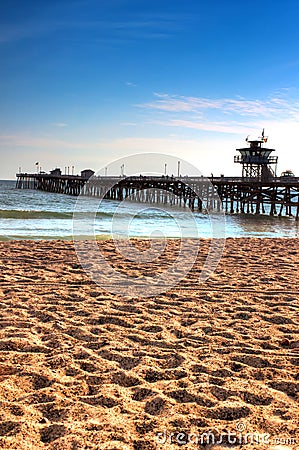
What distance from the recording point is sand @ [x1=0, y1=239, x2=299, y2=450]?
285 centimetres

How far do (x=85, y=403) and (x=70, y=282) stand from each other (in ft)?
12.0

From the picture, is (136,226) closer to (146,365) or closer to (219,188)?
(146,365)

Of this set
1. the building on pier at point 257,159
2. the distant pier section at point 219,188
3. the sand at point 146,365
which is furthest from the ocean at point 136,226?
the building on pier at point 257,159

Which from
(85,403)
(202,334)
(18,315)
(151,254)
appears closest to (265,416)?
(85,403)

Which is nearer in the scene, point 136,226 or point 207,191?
point 136,226

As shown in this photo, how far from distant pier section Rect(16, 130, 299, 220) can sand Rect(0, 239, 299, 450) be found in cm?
1828

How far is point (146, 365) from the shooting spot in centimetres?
383

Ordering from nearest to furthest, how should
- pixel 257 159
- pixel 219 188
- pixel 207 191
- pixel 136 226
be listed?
1. pixel 136 226
2. pixel 207 191
3. pixel 219 188
4. pixel 257 159

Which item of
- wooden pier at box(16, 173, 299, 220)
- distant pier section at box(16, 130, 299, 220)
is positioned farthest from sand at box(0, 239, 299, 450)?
wooden pier at box(16, 173, 299, 220)

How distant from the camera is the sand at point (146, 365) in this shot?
9.36 feet

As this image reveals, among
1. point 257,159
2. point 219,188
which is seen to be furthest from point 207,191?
point 257,159

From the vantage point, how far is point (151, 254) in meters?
10.1

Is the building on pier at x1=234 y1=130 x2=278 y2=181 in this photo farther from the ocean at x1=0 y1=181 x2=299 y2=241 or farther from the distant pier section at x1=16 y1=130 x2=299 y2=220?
the ocean at x1=0 y1=181 x2=299 y2=241

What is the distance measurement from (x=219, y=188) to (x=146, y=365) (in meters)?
36.6
